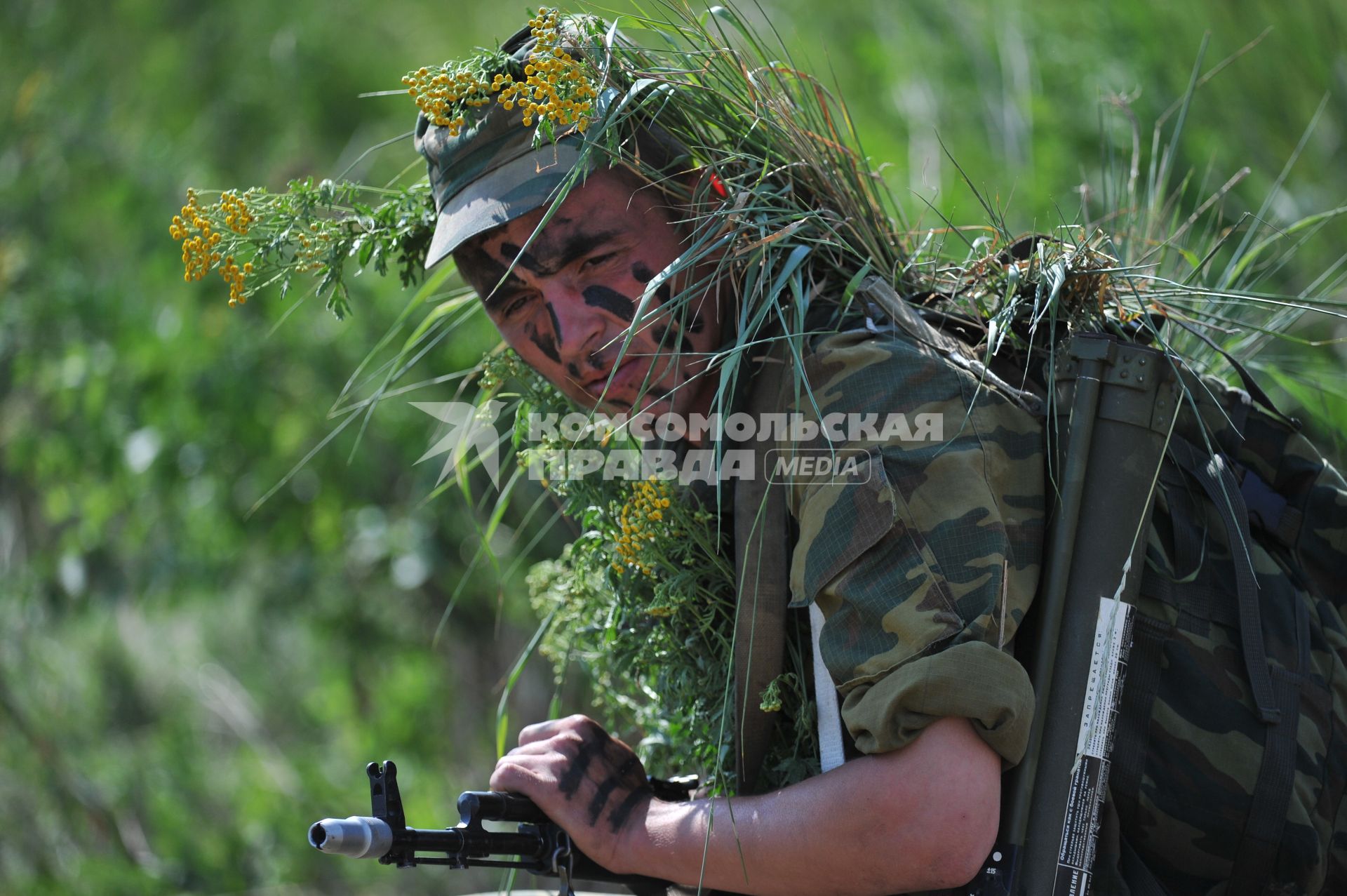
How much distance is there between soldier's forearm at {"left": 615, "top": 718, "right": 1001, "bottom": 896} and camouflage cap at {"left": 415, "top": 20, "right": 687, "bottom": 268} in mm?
920

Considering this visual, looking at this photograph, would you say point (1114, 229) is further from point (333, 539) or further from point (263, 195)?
point (333, 539)

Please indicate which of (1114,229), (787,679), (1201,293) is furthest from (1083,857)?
(1114,229)

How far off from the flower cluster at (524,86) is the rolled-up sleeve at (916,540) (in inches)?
19.3

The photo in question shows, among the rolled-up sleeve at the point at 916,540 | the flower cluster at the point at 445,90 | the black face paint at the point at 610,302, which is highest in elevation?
the flower cluster at the point at 445,90

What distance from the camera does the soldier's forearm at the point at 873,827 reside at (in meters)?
1.44

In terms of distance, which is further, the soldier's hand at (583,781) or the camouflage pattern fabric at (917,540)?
the soldier's hand at (583,781)

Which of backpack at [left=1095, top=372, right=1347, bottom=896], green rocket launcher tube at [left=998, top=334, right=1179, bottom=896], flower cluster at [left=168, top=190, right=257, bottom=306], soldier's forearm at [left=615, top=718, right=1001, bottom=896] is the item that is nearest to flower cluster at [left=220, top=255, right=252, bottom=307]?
flower cluster at [left=168, top=190, right=257, bottom=306]

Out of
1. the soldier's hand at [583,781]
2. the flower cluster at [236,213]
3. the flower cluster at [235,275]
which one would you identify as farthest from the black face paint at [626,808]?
the flower cluster at [236,213]

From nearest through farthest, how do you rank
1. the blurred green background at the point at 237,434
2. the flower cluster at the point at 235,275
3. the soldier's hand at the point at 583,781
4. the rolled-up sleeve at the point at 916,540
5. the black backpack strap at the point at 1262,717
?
the rolled-up sleeve at the point at 916,540, the black backpack strap at the point at 1262,717, the soldier's hand at the point at 583,781, the flower cluster at the point at 235,275, the blurred green background at the point at 237,434

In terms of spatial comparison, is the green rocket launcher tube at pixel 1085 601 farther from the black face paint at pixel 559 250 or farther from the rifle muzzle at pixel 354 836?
the rifle muzzle at pixel 354 836

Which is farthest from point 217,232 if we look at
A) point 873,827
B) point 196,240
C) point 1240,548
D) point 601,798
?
point 1240,548

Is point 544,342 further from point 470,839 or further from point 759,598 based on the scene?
point 470,839

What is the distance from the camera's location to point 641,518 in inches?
71.6

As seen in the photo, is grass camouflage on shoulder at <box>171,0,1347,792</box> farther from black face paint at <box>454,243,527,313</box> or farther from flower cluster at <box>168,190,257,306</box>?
black face paint at <box>454,243,527,313</box>
